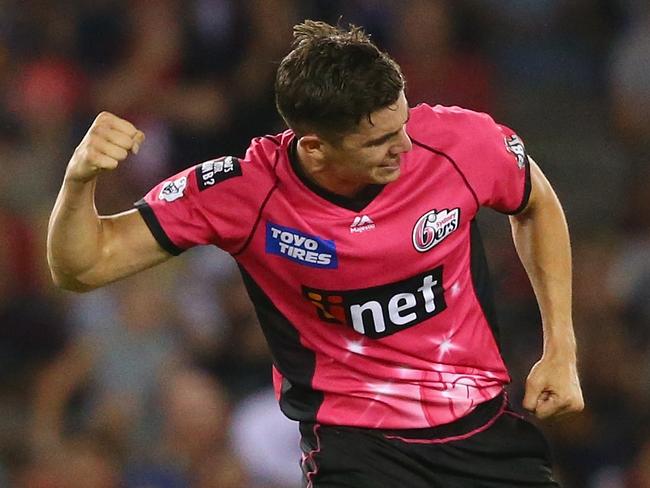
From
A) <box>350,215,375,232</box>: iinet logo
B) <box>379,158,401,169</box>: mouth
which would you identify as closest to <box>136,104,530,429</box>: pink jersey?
<box>350,215,375,232</box>: iinet logo

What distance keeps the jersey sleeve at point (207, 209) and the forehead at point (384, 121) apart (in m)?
0.29

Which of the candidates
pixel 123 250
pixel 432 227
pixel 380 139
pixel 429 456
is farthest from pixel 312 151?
pixel 429 456

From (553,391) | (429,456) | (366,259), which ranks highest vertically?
(366,259)

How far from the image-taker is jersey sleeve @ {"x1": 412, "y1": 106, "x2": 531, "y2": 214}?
3.42m

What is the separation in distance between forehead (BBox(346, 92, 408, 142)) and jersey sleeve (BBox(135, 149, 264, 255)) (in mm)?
288

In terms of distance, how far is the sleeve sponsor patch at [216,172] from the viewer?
10.9 feet

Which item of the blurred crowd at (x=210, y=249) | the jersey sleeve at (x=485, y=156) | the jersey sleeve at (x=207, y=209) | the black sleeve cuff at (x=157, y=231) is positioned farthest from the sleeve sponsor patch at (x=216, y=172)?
the blurred crowd at (x=210, y=249)

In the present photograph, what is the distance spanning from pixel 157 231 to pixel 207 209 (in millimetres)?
126

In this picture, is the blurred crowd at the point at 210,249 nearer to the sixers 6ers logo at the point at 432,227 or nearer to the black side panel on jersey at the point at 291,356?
the black side panel on jersey at the point at 291,356

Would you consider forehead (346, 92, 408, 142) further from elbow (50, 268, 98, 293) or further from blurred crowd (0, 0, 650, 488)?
blurred crowd (0, 0, 650, 488)

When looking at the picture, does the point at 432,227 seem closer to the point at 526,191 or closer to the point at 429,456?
the point at 526,191

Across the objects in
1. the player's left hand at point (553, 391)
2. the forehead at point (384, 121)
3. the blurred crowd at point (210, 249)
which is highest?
the forehead at point (384, 121)

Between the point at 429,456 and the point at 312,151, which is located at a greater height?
the point at 312,151

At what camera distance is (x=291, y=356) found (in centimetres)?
348
